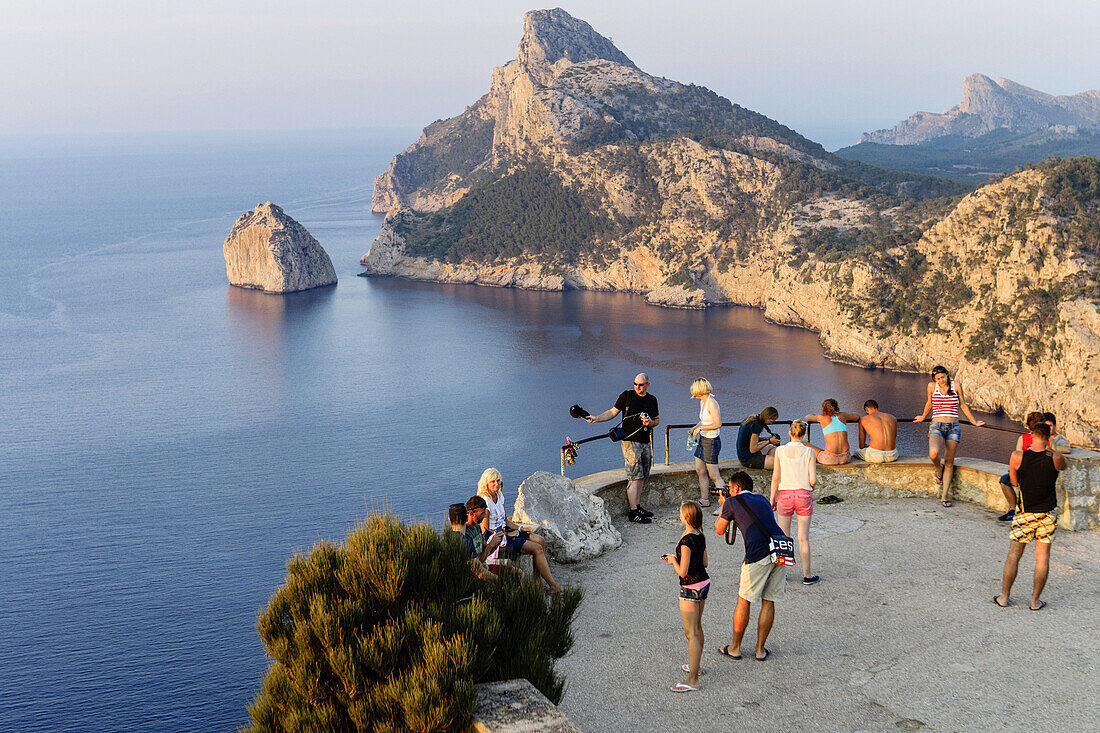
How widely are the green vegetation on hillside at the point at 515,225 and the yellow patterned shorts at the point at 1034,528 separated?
157371 millimetres

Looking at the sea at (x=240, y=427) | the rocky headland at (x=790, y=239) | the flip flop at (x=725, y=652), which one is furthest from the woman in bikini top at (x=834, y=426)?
the rocky headland at (x=790, y=239)

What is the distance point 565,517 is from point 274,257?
158 meters

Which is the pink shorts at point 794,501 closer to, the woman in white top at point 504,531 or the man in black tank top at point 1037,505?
the man in black tank top at point 1037,505

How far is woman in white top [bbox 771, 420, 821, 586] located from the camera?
10.8 meters

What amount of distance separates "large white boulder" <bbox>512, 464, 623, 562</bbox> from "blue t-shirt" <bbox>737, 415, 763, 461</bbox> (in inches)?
111

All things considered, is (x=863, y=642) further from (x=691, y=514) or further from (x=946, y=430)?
(x=946, y=430)

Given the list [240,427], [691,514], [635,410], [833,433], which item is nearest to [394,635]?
[691,514]

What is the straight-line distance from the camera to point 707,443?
44.4 feet

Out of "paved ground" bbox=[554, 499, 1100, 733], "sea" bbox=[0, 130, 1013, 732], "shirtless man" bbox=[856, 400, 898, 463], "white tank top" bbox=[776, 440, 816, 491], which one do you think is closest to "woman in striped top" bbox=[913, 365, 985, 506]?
"shirtless man" bbox=[856, 400, 898, 463]

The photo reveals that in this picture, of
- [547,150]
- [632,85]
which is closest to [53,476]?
[547,150]

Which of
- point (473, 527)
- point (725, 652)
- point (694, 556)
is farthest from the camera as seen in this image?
point (473, 527)

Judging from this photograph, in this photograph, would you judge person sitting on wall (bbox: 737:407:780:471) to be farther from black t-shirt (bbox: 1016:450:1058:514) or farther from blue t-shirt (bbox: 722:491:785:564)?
blue t-shirt (bbox: 722:491:785:564)

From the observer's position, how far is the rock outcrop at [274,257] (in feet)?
531

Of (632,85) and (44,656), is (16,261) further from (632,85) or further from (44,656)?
(44,656)
